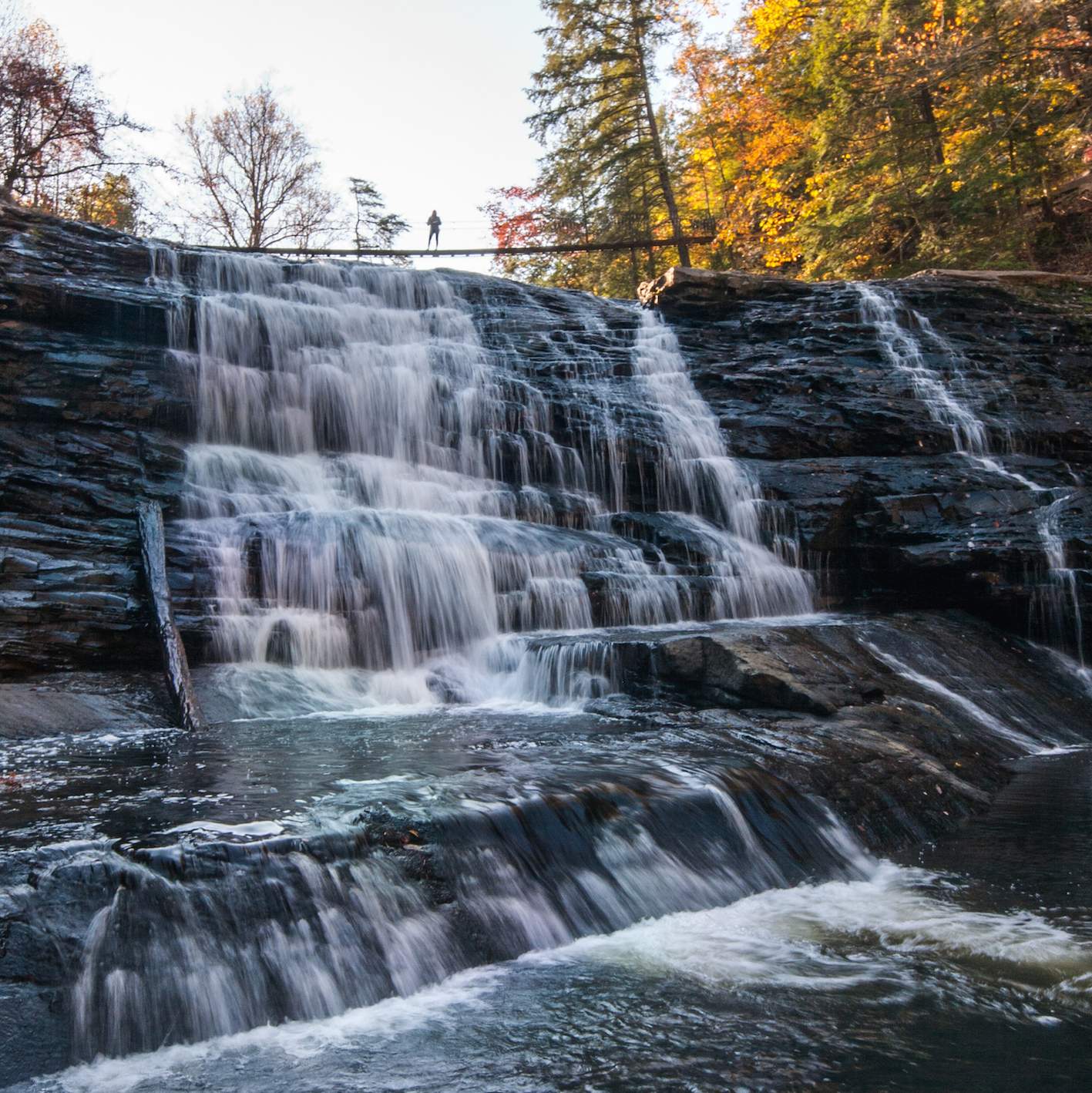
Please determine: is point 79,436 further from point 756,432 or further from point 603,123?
point 603,123

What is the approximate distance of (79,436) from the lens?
32.3 feet

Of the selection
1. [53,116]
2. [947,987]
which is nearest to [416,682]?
[947,987]

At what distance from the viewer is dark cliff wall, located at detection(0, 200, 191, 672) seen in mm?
7582

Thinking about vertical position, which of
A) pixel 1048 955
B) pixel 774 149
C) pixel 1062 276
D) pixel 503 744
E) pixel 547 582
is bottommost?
pixel 1048 955

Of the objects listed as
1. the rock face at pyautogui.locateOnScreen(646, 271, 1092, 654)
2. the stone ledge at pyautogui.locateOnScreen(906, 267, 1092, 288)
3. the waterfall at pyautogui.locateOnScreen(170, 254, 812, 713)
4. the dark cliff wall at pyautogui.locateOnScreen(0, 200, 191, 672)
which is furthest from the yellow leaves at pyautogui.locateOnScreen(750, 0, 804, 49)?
the dark cliff wall at pyautogui.locateOnScreen(0, 200, 191, 672)

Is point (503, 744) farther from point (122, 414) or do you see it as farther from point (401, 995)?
point (122, 414)

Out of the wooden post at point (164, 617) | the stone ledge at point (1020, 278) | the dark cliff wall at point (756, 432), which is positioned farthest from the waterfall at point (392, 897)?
the stone ledge at point (1020, 278)

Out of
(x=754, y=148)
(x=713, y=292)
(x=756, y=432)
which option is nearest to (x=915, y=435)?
(x=756, y=432)

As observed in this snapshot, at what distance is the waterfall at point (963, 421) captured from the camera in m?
10.2

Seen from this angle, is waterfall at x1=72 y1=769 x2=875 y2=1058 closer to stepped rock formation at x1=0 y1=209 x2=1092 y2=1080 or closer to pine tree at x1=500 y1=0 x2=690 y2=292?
stepped rock formation at x1=0 y1=209 x2=1092 y2=1080

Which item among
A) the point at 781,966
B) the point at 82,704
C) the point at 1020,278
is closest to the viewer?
the point at 781,966

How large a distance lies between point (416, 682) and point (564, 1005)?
501 centimetres

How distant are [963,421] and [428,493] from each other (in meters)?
7.51

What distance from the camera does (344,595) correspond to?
28.4 ft
